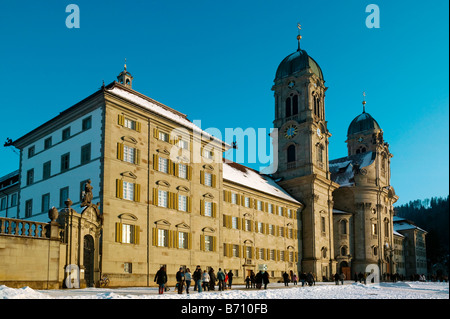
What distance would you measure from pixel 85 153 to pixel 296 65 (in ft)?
168

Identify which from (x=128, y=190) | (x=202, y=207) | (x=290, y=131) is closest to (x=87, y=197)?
(x=128, y=190)

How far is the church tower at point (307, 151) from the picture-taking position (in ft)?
251

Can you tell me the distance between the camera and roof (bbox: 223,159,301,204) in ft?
212

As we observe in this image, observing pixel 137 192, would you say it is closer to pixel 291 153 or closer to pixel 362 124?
pixel 291 153

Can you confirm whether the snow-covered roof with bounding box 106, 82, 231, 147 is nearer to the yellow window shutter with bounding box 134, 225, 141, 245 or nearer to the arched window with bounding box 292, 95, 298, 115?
the yellow window shutter with bounding box 134, 225, 141, 245

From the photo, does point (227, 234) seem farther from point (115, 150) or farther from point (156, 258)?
point (115, 150)

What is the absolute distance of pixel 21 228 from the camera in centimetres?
3086

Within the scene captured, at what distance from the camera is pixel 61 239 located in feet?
111

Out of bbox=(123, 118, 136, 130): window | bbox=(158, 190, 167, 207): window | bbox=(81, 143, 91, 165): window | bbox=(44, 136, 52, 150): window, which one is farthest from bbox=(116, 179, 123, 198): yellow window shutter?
bbox=(44, 136, 52, 150): window

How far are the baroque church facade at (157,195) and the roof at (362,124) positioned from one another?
44.0m

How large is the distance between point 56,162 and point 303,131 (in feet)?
152

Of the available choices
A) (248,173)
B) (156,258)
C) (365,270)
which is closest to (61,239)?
(156,258)

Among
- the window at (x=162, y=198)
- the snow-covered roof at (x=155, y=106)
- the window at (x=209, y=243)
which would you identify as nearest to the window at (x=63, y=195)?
the window at (x=162, y=198)
